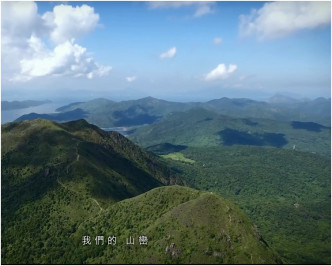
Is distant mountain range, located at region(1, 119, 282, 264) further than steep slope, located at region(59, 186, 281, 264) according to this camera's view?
Yes

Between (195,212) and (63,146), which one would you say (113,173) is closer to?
(63,146)

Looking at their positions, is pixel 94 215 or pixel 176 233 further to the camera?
pixel 94 215

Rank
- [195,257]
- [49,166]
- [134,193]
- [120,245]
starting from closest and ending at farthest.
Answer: [195,257] < [120,245] < [49,166] < [134,193]

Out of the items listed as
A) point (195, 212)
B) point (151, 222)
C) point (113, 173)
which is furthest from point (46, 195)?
point (195, 212)

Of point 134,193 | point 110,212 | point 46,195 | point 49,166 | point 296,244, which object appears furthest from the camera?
point 296,244

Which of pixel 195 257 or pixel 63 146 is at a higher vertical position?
pixel 63 146

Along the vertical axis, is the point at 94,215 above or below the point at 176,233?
above

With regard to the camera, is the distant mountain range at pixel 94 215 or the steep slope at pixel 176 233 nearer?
the steep slope at pixel 176 233

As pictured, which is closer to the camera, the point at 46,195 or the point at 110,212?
the point at 110,212
